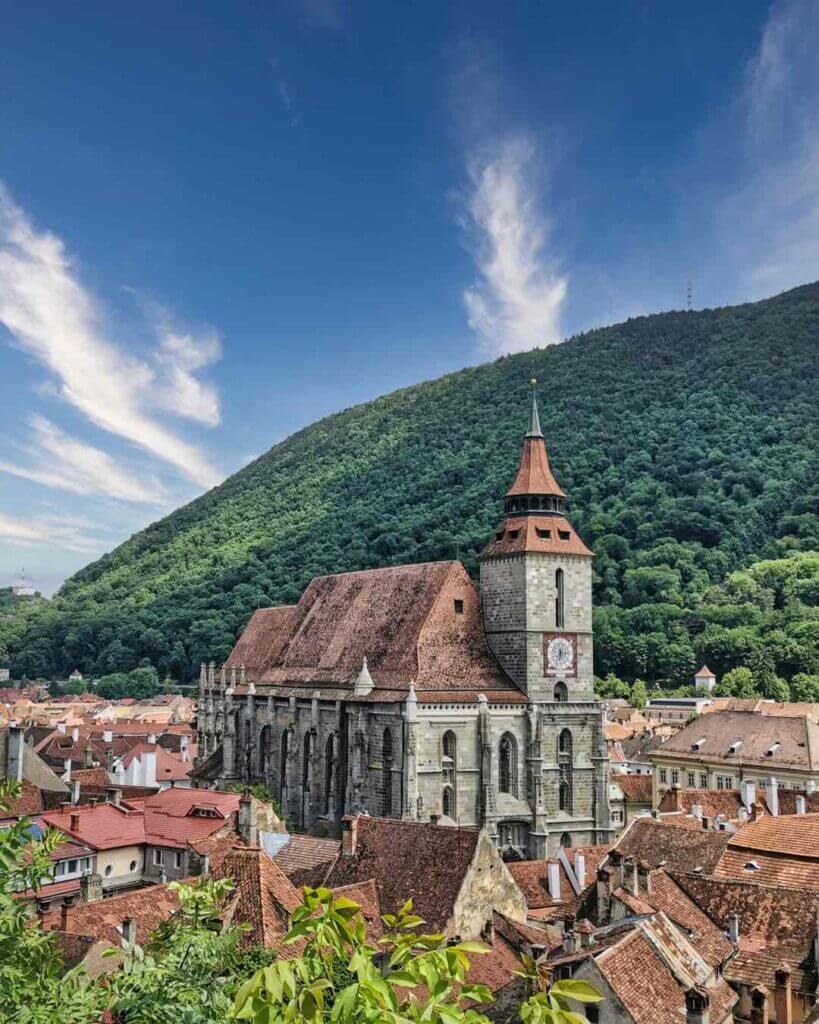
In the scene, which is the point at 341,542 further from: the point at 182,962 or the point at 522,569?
the point at 182,962

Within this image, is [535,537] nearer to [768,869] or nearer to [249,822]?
[249,822]

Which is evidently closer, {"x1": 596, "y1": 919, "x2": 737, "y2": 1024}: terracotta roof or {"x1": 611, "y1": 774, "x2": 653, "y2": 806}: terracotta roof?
{"x1": 596, "y1": 919, "x2": 737, "y2": 1024}: terracotta roof

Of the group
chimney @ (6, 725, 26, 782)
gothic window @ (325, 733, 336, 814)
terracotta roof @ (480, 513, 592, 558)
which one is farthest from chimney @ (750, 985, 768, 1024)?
chimney @ (6, 725, 26, 782)

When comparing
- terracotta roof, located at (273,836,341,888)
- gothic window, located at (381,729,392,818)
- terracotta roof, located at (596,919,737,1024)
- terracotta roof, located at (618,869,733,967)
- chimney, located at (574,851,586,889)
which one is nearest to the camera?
terracotta roof, located at (596,919,737,1024)

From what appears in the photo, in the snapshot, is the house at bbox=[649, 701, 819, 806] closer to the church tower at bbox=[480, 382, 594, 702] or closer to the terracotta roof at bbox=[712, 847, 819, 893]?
the church tower at bbox=[480, 382, 594, 702]

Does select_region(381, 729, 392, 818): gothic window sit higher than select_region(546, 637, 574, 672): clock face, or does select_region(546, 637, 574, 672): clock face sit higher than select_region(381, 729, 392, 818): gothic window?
select_region(546, 637, 574, 672): clock face

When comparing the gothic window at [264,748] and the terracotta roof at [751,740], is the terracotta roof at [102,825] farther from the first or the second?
the terracotta roof at [751,740]

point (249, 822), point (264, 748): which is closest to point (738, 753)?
point (264, 748)

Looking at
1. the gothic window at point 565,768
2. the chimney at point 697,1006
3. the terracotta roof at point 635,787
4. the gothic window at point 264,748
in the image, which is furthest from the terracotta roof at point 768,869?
the terracotta roof at point 635,787
